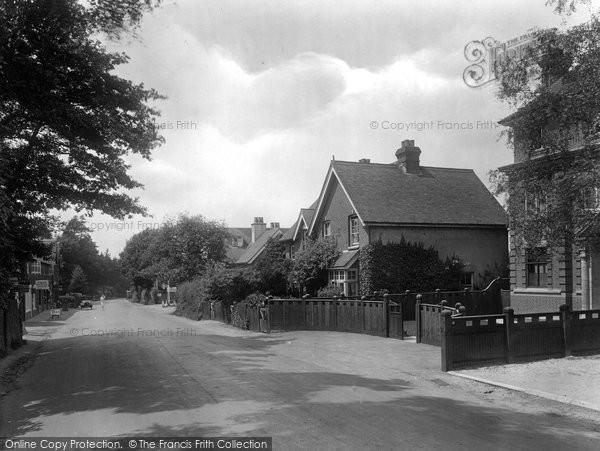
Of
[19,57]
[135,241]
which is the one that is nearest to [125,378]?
[19,57]

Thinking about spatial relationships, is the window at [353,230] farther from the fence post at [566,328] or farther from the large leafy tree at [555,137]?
the fence post at [566,328]

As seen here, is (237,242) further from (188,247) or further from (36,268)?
(188,247)

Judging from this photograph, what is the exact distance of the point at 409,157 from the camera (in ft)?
109

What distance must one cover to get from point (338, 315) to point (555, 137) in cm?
1141

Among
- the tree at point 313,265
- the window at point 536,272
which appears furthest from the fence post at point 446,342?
the tree at point 313,265

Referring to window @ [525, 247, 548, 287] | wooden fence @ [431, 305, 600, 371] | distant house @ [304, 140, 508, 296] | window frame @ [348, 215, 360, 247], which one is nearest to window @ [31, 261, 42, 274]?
distant house @ [304, 140, 508, 296]

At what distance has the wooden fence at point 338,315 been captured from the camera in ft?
61.2

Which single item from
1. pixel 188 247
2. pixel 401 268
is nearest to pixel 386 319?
pixel 401 268

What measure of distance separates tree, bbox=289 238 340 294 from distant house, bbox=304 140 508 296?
0.49 m

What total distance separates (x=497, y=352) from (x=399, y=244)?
649 inches

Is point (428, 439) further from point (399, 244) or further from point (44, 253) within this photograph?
point (399, 244)

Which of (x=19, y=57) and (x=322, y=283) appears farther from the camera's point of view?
(x=322, y=283)

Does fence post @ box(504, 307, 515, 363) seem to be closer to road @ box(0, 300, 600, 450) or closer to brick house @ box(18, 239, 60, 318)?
road @ box(0, 300, 600, 450)

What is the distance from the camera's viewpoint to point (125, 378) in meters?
11.4
